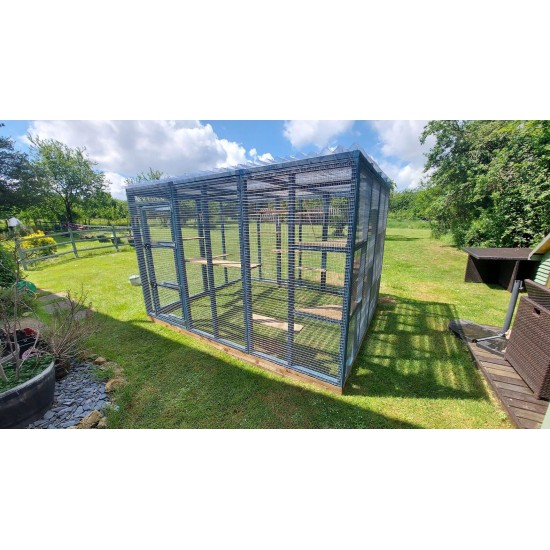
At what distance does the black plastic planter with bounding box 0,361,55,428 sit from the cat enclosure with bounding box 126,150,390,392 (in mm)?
1772

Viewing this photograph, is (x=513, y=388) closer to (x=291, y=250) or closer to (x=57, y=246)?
(x=291, y=250)

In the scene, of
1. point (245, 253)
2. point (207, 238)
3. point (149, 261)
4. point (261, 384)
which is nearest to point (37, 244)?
point (149, 261)

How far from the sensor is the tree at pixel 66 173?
1830cm

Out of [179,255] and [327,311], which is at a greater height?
[179,255]

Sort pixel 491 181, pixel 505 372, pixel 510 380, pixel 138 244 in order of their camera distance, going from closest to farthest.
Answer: pixel 510 380 → pixel 505 372 → pixel 138 244 → pixel 491 181

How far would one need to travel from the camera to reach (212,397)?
8.81ft

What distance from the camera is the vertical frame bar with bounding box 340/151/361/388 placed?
207cm

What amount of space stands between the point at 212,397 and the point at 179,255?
83.0 inches

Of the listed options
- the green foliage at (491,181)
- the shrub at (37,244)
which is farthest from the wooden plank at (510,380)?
the shrub at (37,244)

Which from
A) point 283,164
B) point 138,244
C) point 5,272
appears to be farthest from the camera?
point 138,244

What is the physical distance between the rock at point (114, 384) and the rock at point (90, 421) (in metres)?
0.39

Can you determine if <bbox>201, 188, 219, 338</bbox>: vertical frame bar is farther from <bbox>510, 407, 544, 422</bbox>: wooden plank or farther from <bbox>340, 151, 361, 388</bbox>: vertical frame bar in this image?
<bbox>510, 407, 544, 422</bbox>: wooden plank

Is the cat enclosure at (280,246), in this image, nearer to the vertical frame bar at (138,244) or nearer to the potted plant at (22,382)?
the vertical frame bar at (138,244)

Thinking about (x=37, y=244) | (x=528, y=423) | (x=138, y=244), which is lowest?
(x=528, y=423)
